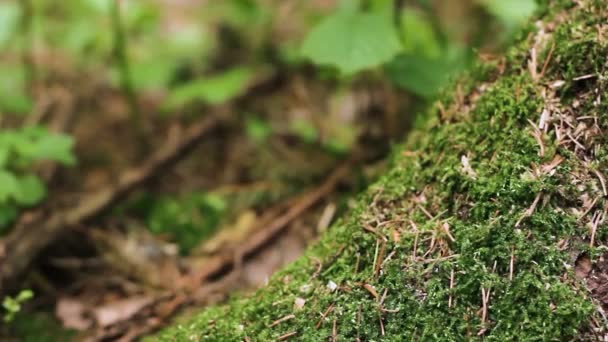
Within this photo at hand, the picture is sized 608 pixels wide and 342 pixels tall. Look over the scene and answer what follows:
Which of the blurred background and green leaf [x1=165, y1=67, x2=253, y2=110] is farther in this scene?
green leaf [x1=165, y1=67, x2=253, y2=110]

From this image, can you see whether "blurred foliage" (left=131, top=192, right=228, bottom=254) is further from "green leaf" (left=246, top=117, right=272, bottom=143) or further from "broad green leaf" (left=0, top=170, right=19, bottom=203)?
"broad green leaf" (left=0, top=170, right=19, bottom=203)

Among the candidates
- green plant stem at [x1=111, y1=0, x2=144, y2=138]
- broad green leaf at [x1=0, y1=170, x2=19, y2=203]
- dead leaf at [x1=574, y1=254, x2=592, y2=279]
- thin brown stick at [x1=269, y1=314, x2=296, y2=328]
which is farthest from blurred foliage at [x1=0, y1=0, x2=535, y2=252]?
thin brown stick at [x1=269, y1=314, x2=296, y2=328]

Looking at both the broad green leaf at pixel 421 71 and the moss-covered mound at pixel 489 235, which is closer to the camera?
the moss-covered mound at pixel 489 235

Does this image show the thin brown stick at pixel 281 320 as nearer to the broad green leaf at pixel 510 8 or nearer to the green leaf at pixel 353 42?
the green leaf at pixel 353 42

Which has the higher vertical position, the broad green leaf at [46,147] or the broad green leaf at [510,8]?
the broad green leaf at [46,147]

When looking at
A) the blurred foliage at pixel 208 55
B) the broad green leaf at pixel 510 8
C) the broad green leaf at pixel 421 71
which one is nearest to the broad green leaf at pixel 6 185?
the blurred foliage at pixel 208 55

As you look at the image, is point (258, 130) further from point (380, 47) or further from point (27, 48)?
point (27, 48)

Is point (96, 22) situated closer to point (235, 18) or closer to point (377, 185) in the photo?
point (235, 18)
